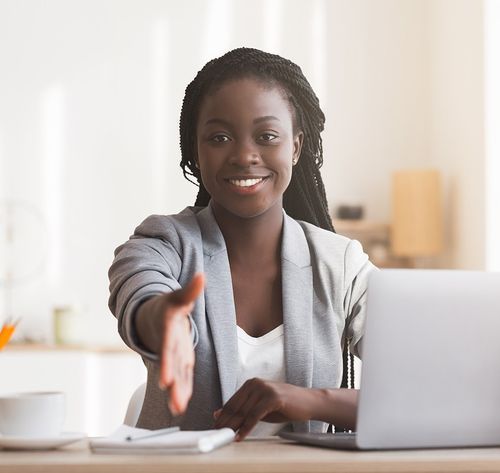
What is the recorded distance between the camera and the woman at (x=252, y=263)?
1626 millimetres

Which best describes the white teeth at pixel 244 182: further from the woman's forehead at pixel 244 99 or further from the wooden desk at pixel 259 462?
the wooden desk at pixel 259 462

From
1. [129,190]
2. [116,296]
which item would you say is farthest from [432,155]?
[116,296]

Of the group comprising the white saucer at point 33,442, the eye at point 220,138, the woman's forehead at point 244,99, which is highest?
the woman's forehead at point 244,99

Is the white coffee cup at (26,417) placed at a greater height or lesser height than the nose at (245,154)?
lesser

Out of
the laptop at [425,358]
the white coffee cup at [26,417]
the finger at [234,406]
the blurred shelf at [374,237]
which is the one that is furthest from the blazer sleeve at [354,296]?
the blurred shelf at [374,237]

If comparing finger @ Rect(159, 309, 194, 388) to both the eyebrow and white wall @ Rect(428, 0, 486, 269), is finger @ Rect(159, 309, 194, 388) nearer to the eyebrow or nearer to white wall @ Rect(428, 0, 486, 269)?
the eyebrow

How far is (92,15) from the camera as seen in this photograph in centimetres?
489

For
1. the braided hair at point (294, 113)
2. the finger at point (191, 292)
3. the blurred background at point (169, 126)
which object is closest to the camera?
the finger at point (191, 292)

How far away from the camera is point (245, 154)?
163 cm

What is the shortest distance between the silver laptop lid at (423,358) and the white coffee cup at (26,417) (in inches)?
16.7

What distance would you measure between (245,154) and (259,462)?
66 centimetres

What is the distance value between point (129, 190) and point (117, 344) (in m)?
0.81

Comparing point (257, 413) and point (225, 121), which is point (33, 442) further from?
point (225, 121)

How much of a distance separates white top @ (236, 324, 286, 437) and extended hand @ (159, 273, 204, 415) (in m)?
0.56
